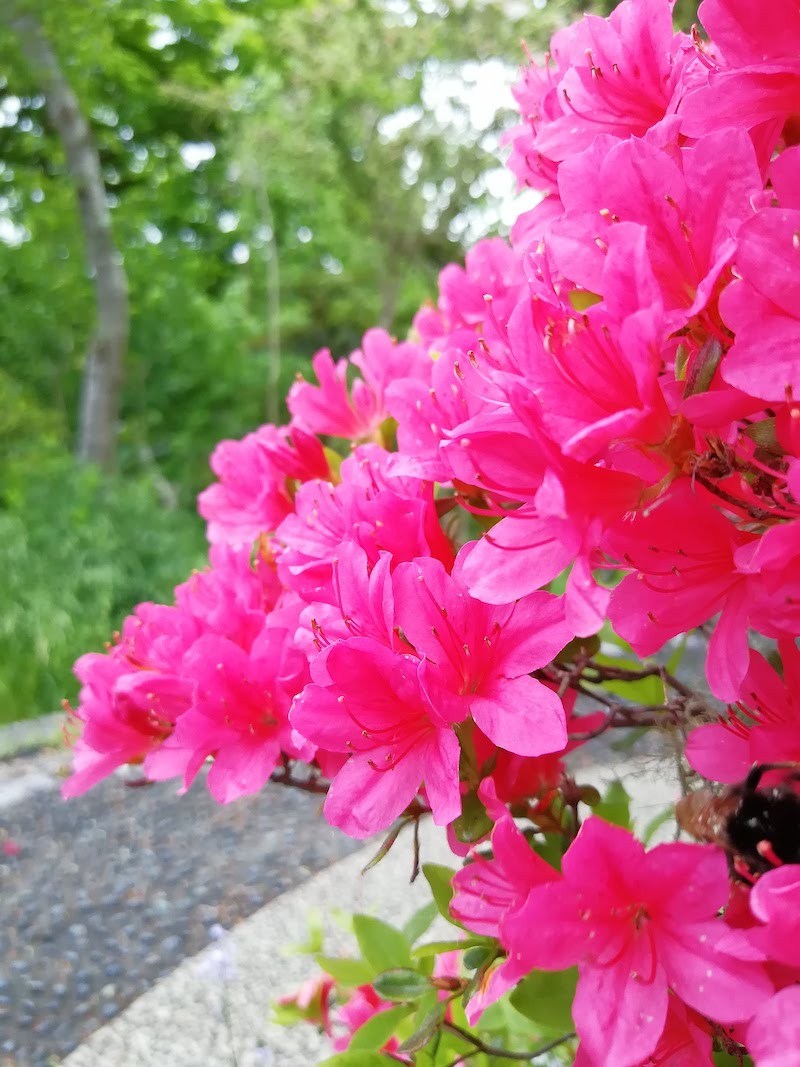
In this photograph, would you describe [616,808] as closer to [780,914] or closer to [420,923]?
[420,923]

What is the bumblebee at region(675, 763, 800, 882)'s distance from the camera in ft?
1.38

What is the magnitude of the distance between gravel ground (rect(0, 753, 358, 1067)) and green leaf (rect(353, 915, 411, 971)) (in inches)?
46.0

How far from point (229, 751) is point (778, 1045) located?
34 cm

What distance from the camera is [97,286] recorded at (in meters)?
5.79

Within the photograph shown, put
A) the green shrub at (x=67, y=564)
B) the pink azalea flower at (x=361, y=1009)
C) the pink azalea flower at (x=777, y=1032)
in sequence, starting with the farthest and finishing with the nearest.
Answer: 1. the green shrub at (x=67, y=564)
2. the pink azalea flower at (x=361, y=1009)
3. the pink azalea flower at (x=777, y=1032)

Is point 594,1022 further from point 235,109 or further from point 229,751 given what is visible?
point 235,109

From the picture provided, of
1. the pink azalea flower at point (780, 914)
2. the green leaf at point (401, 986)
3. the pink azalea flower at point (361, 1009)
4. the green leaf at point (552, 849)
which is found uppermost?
the pink azalea flower at point (780, 914)

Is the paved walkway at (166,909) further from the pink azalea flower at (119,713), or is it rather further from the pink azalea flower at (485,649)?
the pink azalea flower at (485,649)

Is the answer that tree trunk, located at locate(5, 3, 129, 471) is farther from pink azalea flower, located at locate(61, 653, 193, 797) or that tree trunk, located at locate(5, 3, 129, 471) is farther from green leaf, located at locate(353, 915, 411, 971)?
pink azalea flower, located at locate(61, 653, 193, 797)

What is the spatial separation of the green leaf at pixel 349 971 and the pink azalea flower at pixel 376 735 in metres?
0.58

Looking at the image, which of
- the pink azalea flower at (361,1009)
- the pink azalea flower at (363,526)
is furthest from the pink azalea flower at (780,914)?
the pink azalea flower at (361,1009)

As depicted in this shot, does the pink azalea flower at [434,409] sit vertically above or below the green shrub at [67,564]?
above

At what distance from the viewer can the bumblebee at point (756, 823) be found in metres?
0.42

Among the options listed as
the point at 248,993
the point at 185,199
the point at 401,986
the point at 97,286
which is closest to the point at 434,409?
the point at 401,986
